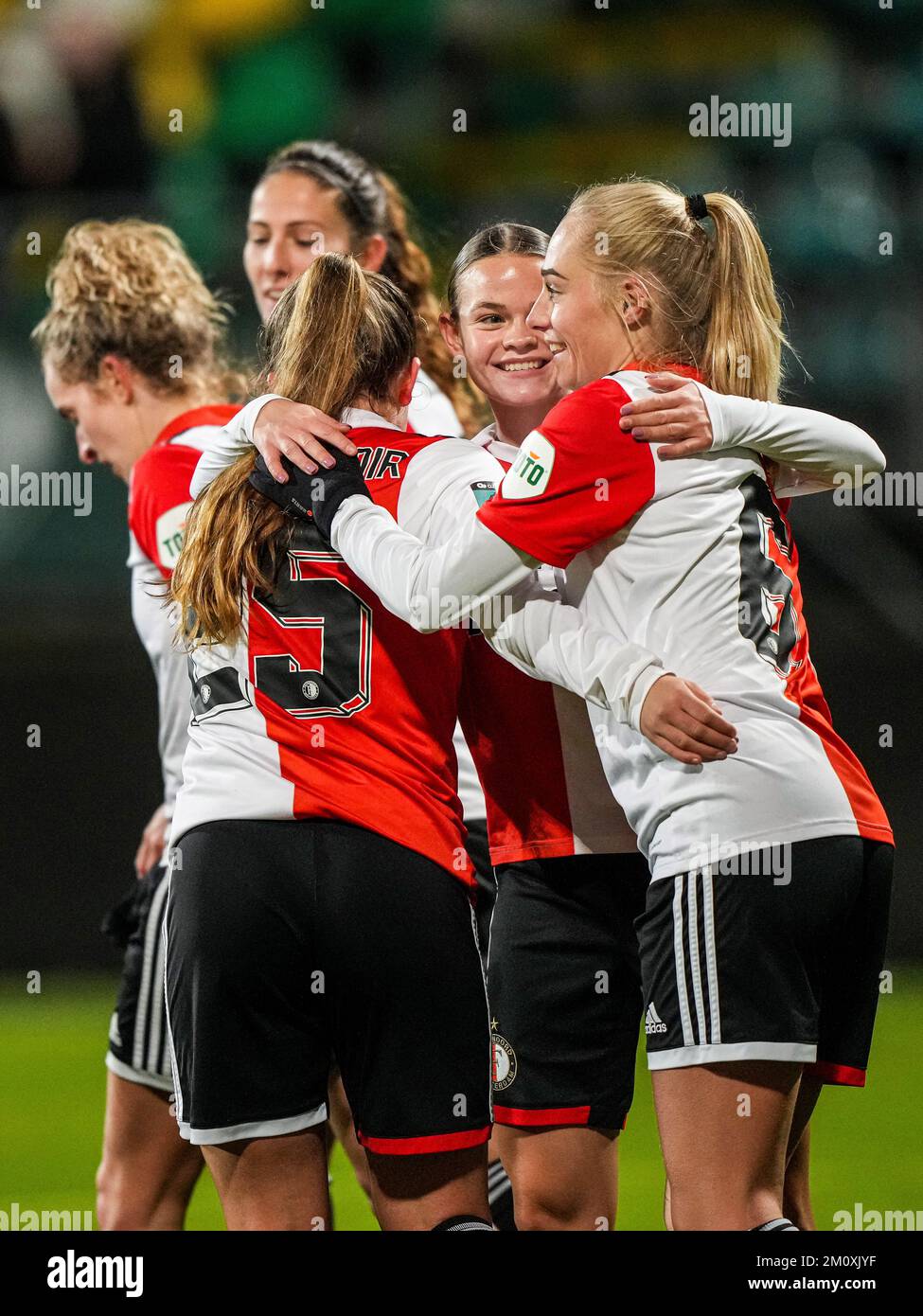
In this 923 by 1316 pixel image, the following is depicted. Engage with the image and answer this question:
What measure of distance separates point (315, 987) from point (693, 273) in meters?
1.06

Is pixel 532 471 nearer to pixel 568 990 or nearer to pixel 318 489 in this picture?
pixel 318 489

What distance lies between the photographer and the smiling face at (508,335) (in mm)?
2566

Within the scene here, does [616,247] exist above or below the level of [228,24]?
below

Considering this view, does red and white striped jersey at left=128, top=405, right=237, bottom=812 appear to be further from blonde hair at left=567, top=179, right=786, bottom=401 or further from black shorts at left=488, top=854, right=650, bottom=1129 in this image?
blonde hair at left=567, top=179, right=786, bottom=401

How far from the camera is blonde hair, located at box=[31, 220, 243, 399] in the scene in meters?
3.15

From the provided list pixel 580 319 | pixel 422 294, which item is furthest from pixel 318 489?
pixel 422 294

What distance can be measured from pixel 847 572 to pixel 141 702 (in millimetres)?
3160

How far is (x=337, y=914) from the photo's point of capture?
1980 millimetres

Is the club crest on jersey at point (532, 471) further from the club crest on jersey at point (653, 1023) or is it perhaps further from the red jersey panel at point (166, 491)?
the red jersey panel at point (166, 491)

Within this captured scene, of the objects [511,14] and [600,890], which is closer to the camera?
[600,890]

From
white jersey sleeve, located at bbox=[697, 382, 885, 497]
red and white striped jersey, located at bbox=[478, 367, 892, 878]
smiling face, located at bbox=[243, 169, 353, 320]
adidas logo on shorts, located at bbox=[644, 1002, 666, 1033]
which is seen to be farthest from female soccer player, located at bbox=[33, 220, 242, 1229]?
adidas logo on shorts, located at bbox=[644, 1002, 666, 1033]

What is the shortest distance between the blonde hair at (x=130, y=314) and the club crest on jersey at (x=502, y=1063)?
1486mm
